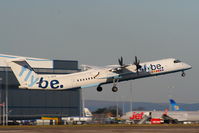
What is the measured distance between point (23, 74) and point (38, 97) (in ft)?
328

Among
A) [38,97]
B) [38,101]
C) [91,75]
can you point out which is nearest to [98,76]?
[91,75]

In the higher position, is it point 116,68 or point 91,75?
point 116,68

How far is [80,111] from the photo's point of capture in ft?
610

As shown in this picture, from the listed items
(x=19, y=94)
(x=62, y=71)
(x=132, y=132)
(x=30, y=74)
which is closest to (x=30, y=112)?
(x=19, y=94)

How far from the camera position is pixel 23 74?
7862 cm

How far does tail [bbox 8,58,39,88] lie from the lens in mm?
78125

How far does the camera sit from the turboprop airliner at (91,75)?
78062 millimetres

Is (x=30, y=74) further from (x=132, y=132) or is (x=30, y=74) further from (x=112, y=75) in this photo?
(x=132, y=132)

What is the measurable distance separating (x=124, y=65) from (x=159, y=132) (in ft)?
58.7

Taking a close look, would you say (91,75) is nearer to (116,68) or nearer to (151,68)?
(116,68)

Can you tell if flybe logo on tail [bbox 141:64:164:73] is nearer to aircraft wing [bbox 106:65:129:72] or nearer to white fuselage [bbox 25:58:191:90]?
white fuselage [bbox 25:58:191:90]

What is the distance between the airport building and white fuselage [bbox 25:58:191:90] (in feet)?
293

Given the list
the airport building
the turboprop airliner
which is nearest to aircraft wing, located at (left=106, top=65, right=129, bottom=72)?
the turboprop airliner

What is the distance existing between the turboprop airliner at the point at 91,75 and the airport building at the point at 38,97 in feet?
287
